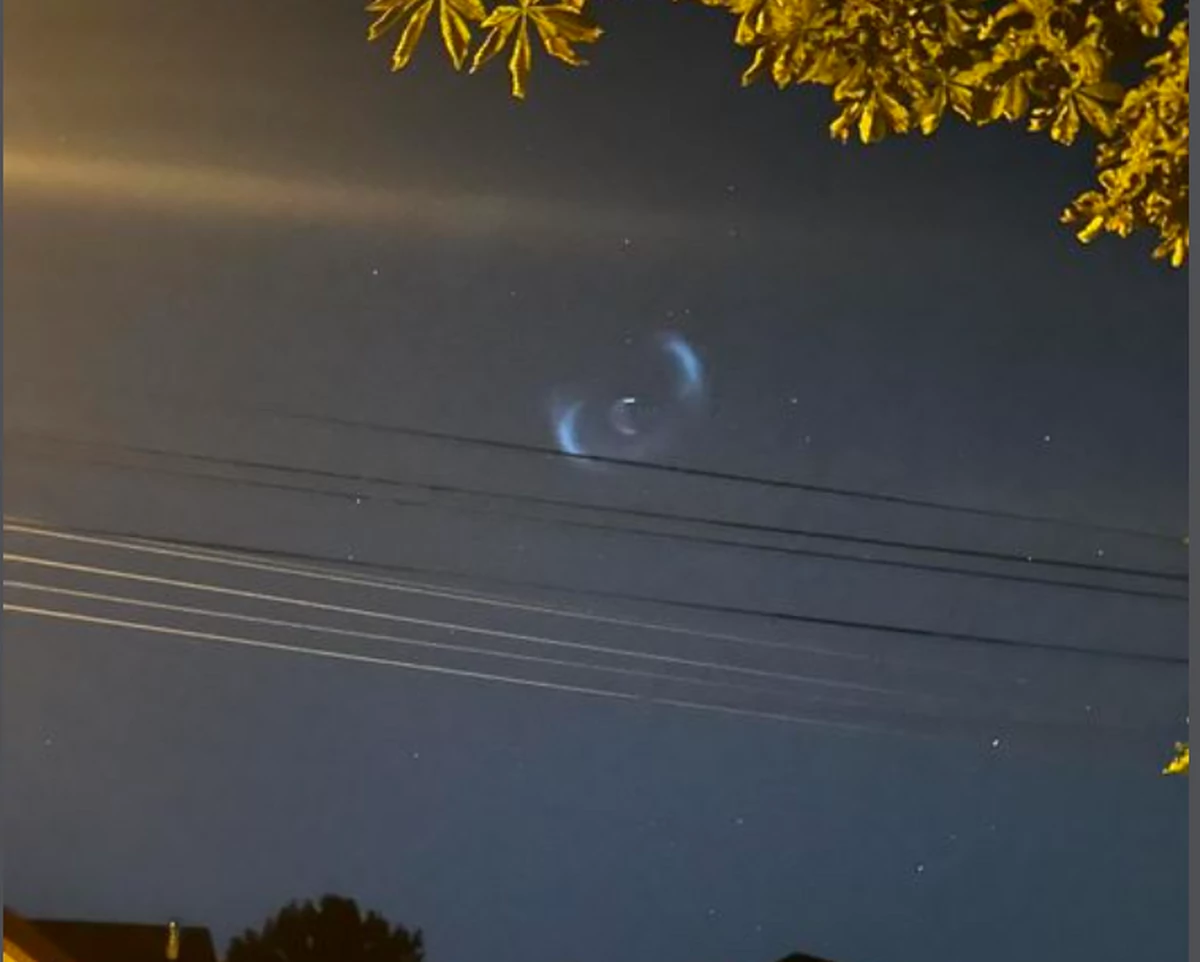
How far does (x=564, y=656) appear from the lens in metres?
1.91

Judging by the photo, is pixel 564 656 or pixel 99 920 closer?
pixel 564 656

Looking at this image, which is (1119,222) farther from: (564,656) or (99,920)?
(99,920)

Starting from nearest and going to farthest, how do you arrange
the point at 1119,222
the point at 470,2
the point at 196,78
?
the point at 470,2 → the point at 1119,222 → the point at 196,78

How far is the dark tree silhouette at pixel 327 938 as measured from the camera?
2.15 meters

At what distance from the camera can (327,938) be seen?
227 cm

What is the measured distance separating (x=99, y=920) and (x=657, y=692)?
3.01 feet

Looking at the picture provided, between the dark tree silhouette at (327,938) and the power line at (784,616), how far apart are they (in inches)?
21.7

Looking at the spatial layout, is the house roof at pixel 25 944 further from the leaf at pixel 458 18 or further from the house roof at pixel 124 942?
the leaf at pixel 458 18

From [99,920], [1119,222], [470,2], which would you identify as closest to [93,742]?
[99,920]

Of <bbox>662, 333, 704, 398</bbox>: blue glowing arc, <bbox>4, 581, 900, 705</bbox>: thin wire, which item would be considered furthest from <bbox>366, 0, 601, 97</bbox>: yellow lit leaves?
<bbox>4, 581, 900, 705</bbox>: thin wire

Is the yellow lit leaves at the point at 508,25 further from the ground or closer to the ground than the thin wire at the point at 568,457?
closer to the ground

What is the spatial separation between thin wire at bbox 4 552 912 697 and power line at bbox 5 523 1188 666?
6 centimetres

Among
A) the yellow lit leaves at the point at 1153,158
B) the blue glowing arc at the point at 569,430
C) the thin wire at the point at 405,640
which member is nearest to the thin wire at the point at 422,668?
the thin wire at the point at 405,640

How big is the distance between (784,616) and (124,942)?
3.92 feet
